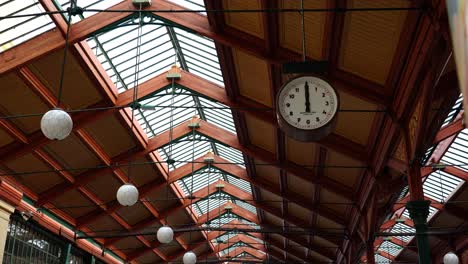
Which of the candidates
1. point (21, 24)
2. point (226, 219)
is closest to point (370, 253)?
point (21, 24)

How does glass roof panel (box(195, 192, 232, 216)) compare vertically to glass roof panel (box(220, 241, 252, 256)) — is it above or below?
below

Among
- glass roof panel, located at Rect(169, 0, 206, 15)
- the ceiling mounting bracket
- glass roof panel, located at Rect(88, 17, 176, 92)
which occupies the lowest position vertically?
the ceiling mounting bracket

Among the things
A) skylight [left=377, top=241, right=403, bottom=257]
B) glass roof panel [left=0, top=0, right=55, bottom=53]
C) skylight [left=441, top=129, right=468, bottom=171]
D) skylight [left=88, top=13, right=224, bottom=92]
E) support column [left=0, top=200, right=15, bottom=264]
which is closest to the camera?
glass roof panel [left=0, top=0, right=55, bottom=53]

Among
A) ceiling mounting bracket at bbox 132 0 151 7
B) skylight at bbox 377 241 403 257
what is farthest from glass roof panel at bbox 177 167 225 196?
ceiling mounting bracket at bbox 132 0 151 7

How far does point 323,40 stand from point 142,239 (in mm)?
16435

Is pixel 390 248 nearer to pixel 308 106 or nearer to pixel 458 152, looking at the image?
pixel 458 152

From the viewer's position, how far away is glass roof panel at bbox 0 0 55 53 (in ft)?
31.4

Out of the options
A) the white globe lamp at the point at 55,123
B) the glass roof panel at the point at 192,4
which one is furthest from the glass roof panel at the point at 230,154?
the white globe lamp at the point at 55,123

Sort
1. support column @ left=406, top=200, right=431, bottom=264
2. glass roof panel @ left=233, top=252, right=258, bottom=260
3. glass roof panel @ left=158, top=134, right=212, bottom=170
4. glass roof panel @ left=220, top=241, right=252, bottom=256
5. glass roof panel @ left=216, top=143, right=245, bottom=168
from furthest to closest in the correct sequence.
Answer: glass roof panel @ left=233, top=252, right=258, bottom=260 < glass roof panel @ left=220, top=241, right=252, bottom=256 < glass roof panel @ left=216, top=143, right=245, bottom=168 < glass roof panel @ left=158, top=134, right=212, bottom=170 < support column @ left=406, top=200, right=431, bottom=264

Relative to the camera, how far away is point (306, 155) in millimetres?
14594

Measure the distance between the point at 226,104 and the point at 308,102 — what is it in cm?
745

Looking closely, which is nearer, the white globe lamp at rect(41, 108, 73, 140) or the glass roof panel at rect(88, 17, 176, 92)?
the white globe lamp at rect(41, 108, 73, 140)

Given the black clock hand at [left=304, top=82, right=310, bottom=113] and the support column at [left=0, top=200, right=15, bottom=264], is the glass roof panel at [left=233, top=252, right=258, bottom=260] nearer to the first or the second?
the support column at [left=0, top=200, right=15, bottom=264]

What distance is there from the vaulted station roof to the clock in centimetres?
190
